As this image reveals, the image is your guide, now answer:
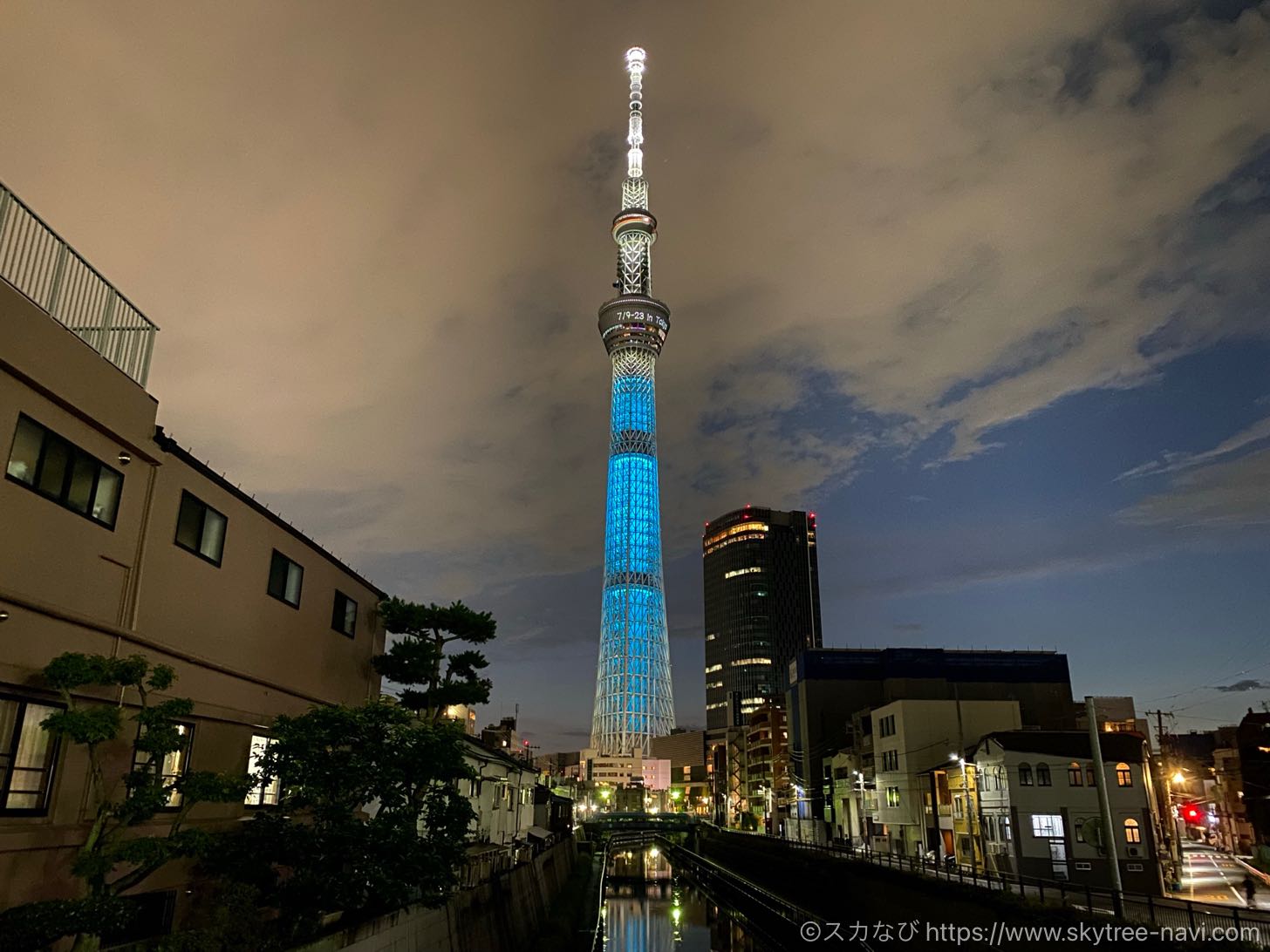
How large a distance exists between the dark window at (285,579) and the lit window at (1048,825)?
103ft

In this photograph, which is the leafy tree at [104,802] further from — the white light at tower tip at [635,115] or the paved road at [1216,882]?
the white light at tower tip at [635,115]

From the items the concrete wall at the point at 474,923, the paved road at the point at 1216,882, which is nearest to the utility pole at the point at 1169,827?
the paved road at the point at 1216,882

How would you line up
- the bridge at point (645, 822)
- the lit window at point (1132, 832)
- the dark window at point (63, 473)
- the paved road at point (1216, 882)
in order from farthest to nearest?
the bridge at point (645, 822), the lit window at point (1132, 832), the paved road at point (1216, 882), the dark window at point (63, 473)

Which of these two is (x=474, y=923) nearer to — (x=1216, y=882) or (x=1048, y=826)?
(x=1048, y=826)

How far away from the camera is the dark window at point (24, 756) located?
10.8 meters

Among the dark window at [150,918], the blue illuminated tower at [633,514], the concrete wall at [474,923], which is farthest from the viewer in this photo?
the blue illuminated tower at [633,514]

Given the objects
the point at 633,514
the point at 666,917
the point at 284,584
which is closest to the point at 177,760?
the point at 284,584

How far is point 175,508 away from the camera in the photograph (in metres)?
14.7

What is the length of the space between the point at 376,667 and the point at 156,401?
12725 millimetres

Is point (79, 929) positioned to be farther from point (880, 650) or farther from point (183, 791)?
point (880, 650)

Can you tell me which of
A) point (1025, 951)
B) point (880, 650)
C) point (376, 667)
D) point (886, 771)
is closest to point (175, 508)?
point (376, 667)

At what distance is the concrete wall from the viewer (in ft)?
48.0

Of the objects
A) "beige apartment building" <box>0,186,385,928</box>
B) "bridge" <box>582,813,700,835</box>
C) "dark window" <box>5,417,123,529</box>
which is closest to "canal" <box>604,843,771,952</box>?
"bridge" <box>582,813,700,835</box>

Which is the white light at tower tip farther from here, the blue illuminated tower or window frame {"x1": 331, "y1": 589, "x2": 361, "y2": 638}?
window frame {"x1": 331, "y1": 589, "x2": 361, "y2": 638}
